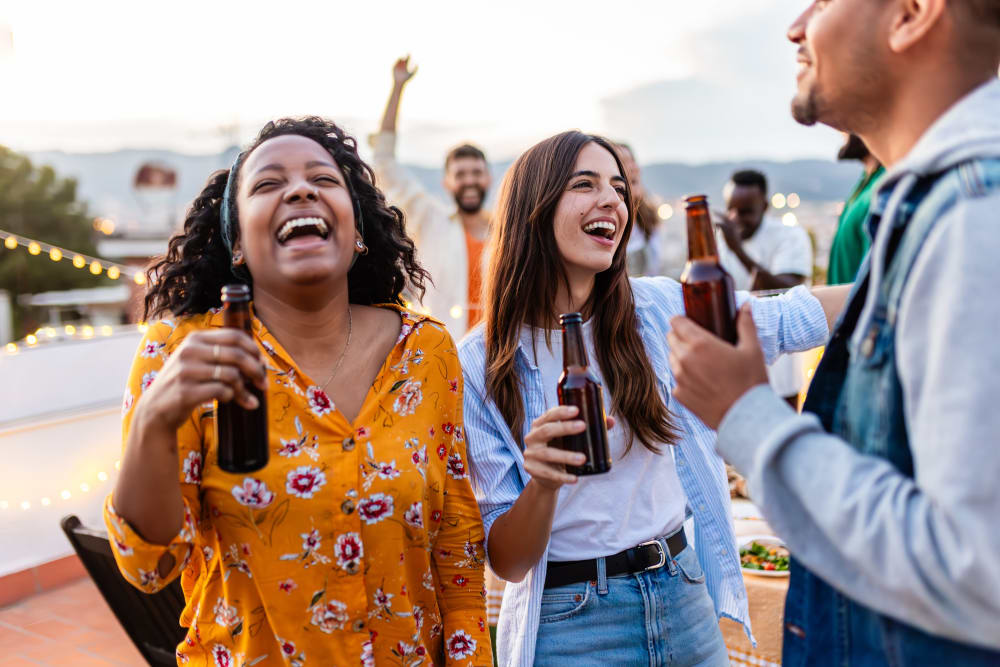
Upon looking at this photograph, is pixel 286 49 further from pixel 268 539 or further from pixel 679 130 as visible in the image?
pixel 268 539

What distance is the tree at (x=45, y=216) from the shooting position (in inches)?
420

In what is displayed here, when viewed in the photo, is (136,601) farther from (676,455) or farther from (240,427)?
(676,455)

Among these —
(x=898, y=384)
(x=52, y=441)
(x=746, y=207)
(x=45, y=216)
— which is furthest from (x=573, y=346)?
(x=45, y=216)

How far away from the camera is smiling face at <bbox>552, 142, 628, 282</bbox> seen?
77.4 inches

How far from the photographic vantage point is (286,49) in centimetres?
643

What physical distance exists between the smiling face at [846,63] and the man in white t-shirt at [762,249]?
3990mm

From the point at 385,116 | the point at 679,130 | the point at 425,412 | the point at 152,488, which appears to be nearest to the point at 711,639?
the point at 425,412

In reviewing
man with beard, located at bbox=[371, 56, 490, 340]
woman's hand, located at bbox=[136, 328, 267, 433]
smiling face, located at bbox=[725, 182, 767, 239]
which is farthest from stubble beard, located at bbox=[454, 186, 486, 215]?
woman's hand, located at bbox=[136, 328, 267, 433]

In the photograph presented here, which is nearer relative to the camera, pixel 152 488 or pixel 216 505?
pixel 152 488

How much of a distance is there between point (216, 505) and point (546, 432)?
0.64 metres

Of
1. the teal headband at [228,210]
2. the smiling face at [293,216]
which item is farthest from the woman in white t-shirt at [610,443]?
the teal headband at [228,210]

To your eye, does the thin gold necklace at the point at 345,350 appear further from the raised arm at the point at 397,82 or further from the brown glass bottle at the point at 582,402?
the raised arm at the point at 397,82

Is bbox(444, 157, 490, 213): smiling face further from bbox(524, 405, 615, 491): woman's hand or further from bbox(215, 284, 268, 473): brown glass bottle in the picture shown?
bbox(215, 284, 268, 473): brown glass bottle

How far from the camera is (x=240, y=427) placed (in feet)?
4.17
